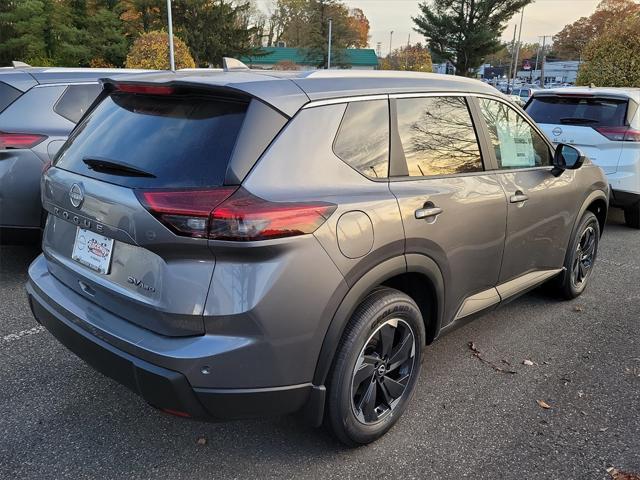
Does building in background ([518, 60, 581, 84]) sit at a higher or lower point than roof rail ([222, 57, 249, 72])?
higher

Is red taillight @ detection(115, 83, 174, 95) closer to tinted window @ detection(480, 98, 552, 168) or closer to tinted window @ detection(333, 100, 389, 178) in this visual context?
tinted window @ detection(333, 100, 389, 178)

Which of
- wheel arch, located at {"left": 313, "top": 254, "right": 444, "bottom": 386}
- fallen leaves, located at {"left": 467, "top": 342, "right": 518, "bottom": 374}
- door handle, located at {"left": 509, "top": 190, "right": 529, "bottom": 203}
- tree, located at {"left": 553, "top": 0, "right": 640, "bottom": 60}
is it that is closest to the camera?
wheel arch, located at {"left": 313, "top": 254, "right": 444, "bottom": 386}

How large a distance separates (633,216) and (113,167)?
6779 mm

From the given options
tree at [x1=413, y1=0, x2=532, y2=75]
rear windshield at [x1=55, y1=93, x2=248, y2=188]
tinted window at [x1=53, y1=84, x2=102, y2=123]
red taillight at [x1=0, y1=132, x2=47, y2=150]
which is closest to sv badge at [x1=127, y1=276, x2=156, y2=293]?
rear windshield at [x1=55, y1=93, x2=248, y2=188]

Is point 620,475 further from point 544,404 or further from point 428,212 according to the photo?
point 428,212

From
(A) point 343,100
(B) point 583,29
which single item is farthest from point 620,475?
(B) point 583,29

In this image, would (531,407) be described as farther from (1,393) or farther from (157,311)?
(1,393)

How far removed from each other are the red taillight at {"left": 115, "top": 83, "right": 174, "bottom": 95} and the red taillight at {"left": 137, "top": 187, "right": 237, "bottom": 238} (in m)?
0.54

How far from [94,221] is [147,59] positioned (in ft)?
63.7

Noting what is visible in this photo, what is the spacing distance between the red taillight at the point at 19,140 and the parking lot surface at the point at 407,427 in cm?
142

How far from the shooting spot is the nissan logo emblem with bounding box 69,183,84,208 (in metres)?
2.38

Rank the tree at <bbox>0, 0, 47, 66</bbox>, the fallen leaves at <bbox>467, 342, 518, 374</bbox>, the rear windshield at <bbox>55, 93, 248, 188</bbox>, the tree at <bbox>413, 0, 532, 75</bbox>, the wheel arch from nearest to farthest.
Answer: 1. the rear windshield at <bbox>55, 93, 248, 188</bbox>
2. the wheel arch
3. the fallen leaves at <bbox>467, 342, 518, 374</bbox>
4. the tree at <bbox>0, 0, 47, 66</bbox>
5. the tree at <bbox>413, 0, 532, 75</bbox>

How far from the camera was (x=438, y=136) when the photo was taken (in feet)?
9.80

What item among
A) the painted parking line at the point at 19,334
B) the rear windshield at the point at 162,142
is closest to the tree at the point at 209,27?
the painted parking line at the point at 19,334
